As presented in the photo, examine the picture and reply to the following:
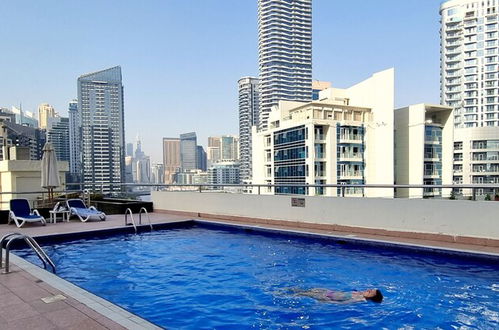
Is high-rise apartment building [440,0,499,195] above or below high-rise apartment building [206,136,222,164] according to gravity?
above

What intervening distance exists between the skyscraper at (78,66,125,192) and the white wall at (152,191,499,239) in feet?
68.2

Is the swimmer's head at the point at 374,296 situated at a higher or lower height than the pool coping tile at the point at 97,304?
lower

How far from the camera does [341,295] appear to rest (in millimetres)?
4426

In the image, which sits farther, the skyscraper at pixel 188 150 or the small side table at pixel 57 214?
the skyscraper at pixel 188 150

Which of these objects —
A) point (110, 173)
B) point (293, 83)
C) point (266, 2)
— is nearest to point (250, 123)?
point (293, 83)

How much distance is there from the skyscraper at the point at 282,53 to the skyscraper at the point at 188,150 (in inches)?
890

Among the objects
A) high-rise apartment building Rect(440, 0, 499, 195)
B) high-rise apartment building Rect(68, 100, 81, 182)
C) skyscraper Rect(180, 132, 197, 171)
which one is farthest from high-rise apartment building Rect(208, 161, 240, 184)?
high-rise apartment building Rect(440, 0, 499, 195)

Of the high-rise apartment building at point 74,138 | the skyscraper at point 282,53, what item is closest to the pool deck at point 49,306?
the high-rise apartment building at point 74,138

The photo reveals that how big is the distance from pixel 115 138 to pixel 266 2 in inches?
3397

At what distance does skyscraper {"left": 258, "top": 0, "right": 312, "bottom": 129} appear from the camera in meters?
108

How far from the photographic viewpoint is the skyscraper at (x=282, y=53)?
354ft

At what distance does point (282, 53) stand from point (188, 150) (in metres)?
44.3

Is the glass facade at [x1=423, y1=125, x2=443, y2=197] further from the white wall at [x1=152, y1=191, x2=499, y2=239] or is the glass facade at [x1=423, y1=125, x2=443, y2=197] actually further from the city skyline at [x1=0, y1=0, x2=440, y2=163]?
the white wall at [x1=152, y1=191, x2=499, y2=239]

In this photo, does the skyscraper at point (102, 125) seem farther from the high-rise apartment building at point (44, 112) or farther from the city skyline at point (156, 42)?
the city skyline at point (156, 42)
